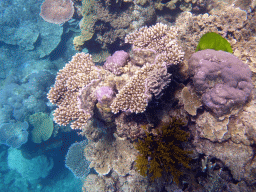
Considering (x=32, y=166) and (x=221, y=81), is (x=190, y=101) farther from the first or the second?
(x=32, y=166)

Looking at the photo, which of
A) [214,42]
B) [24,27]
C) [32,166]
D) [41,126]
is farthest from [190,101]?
[32,166]

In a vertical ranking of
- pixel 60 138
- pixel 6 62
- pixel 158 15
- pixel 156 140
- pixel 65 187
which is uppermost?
pixel 158 15

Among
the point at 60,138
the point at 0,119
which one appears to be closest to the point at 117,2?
the point at 60,138

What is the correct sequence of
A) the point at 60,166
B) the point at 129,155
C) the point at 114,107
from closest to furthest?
the point at 114,107
the point at 129,155
the point at 60,166

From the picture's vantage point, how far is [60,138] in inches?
378

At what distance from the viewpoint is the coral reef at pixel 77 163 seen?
23.7 ft

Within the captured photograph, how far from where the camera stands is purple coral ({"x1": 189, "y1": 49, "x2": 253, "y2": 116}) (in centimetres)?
286

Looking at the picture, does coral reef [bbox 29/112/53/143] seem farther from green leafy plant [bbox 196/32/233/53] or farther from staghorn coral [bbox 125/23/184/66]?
green leafy plant [bbox 196/32/233/53]

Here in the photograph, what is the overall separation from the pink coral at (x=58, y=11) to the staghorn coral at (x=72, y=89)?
5260 mm

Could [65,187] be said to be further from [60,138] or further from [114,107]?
[114,107]

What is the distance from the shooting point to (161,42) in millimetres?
3395

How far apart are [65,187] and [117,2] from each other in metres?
14.3

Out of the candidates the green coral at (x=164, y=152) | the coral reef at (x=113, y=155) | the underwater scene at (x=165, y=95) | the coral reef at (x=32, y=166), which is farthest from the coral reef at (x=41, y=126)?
the green coral at (x=164, y=152)

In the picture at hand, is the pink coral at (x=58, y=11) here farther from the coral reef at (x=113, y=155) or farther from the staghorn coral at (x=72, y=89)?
the coral reef at (x=113, y=155)
